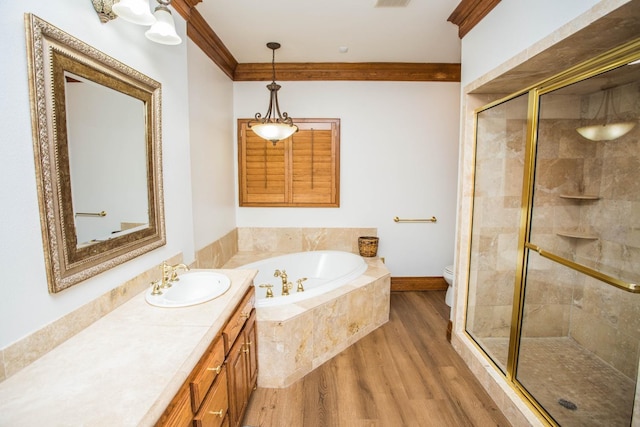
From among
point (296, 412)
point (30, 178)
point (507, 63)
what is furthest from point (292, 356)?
point (507, 63)

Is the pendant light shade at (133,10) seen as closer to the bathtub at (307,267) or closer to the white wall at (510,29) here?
the white wall at (510,29)

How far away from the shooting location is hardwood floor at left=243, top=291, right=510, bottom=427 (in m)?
1.92

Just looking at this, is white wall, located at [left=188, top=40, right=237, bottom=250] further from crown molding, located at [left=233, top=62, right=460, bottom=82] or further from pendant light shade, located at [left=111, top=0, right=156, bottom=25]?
pendant light shade, located at [left=111, top=0, right=156, bottom=25]

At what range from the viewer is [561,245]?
2.54 metres

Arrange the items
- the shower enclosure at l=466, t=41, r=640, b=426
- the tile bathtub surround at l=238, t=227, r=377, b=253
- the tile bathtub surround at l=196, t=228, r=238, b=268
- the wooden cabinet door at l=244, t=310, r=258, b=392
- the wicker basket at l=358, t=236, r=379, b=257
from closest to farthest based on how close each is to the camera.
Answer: the wooden cabinet door at l=244, t=310, r=258, b=392 → the shower enclosure at l=466, t=41, r=640, b=426 → the tile bathtub surround at l=196, t=228, r=238, b=268 → the wicker basket at l=358, t=236, r=379, b=257 → the tile bathtub surround at l=238, t=227, r=377, b=253

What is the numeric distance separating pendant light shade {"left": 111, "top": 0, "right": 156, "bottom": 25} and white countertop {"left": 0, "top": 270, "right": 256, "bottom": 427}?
1.24m

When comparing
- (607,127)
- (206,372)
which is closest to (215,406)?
(206,372)

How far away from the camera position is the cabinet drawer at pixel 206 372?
1097 millimetres

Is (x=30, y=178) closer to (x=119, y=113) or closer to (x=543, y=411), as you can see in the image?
(x=119, y=113)

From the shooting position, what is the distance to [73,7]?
4.06 ft

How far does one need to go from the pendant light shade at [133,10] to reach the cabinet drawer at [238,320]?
1.36 meters

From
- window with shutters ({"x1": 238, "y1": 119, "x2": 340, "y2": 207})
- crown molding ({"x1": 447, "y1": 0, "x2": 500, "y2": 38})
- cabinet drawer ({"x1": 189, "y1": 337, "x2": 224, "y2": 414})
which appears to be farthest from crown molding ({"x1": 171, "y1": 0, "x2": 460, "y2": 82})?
cabinet drawer ({"x1": 189, "y1": 337, "x2": 224, "y2": 414})

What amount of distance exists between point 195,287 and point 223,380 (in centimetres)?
62

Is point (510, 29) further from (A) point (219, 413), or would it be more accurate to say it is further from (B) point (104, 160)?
(A) point (219, 413)
